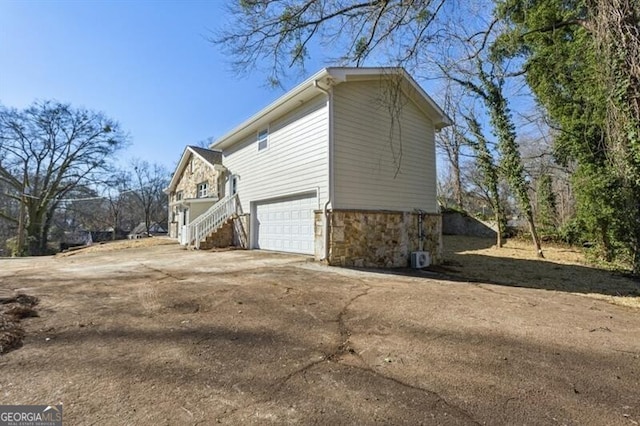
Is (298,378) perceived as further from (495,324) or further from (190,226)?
(190,226)

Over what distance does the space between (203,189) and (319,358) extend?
1771 cm

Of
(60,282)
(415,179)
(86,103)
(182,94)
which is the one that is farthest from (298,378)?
(86,103)

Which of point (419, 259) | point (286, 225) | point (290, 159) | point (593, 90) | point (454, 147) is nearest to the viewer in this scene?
point (593, 90)

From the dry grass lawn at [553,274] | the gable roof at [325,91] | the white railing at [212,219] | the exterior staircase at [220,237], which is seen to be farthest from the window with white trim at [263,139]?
the dry grass lawn at [553,274]

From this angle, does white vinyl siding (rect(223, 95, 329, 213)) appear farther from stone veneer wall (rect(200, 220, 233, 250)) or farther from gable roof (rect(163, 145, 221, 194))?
gable roof (rect(163, 145, 221, 194))

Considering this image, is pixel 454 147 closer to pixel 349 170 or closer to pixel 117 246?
pixel 349 170

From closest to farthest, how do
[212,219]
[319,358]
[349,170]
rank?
[319,358], [349,170], [212,219]

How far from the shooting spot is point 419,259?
948cm

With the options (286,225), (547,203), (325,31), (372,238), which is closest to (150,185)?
(286,225)

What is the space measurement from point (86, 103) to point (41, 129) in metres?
3.76

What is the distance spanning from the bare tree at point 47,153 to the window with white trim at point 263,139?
2185 centimetres

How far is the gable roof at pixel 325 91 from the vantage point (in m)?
8.34

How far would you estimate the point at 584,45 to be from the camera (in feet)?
27.9

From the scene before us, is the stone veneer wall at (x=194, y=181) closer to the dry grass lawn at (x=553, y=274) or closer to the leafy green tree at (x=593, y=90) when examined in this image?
the dry grass lawn at (x=553, y=274)
